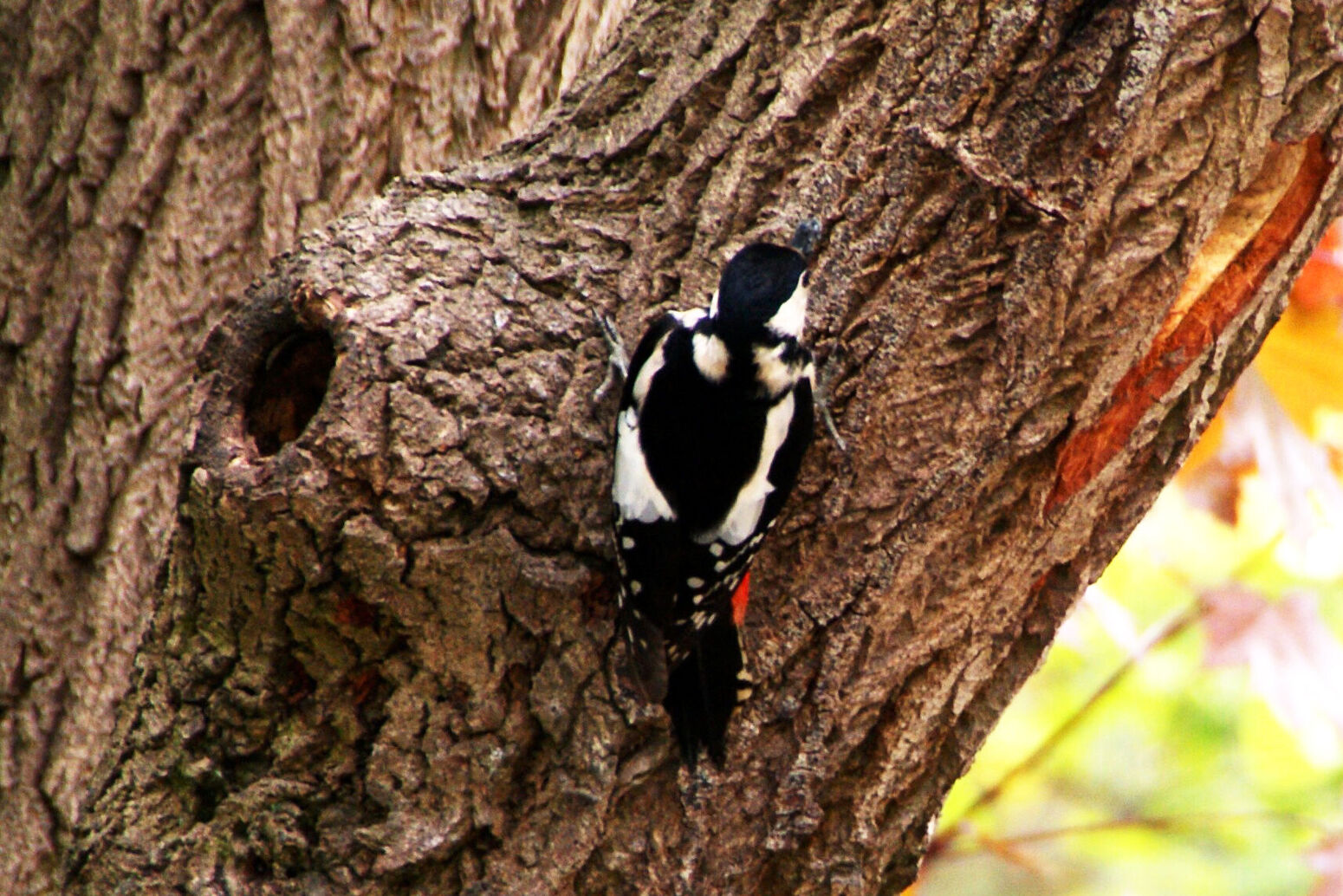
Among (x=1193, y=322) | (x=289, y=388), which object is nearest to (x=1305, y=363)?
(x=1193, y=322)

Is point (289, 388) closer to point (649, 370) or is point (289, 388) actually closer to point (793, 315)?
point (649, 370)

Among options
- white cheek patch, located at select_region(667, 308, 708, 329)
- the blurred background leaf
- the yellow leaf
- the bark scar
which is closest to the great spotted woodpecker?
white cheek patch, located at select_region(667, 308, 708, 329)

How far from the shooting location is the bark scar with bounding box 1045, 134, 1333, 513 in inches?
75.0

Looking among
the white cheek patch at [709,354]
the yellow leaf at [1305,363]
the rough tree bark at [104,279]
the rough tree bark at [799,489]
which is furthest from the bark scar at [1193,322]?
the rough tree bark at [104,279]

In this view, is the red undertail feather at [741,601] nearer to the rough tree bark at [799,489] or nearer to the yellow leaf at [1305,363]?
the rough tree bark at [799,489]

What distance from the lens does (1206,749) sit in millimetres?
5203

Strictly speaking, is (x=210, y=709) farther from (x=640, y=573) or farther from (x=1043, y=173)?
(x=1043, y=173)

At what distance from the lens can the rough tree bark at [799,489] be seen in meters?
→ 1.80

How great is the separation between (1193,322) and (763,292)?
691 millimetres

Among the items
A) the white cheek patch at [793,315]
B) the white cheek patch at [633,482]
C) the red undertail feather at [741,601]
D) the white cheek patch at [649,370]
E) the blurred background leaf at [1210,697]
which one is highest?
the blurred background leaf at [1210,697]

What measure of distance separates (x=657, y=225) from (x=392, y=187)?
0.46 m

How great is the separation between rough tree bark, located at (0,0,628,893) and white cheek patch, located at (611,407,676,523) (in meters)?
1.13

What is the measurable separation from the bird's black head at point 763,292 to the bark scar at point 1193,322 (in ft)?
1.62

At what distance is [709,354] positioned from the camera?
2.13 metres
